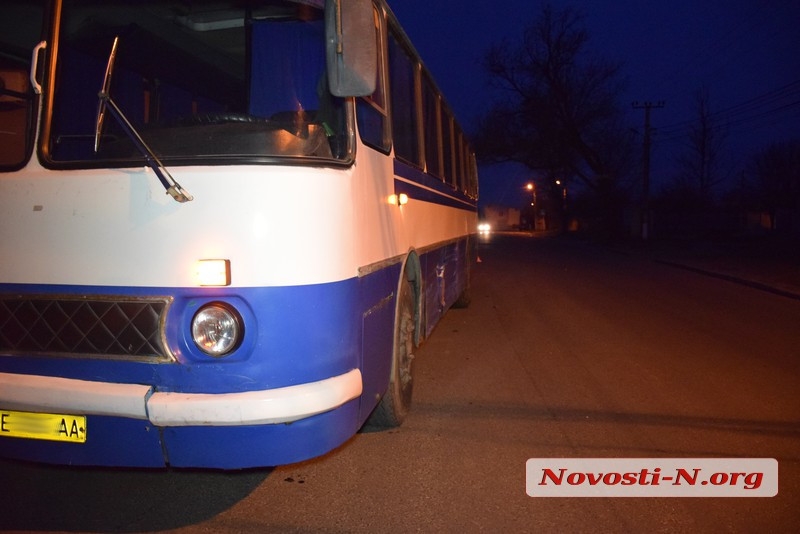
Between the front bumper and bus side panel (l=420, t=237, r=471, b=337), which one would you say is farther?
bus side panel (l=420, t=237, r=471, b=337)

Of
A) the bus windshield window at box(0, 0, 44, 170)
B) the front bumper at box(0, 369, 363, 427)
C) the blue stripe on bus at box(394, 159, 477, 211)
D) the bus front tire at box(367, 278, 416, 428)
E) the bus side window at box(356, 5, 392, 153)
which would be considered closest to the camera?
the front bumper at box(0, 369, 363, 427)

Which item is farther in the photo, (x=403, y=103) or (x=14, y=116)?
(x=403, y=103)

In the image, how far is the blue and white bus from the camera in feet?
10.1

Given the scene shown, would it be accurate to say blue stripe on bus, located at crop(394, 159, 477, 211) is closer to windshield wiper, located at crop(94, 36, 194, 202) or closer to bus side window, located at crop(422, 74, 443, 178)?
bus side window, located at crop(422, 74, 443, 178)

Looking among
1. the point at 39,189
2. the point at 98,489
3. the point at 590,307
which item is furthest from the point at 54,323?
the point at 590,307

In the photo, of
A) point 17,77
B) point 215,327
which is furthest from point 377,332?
point 17,77

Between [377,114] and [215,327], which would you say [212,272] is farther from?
[377,114]

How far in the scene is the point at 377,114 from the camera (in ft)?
13.7

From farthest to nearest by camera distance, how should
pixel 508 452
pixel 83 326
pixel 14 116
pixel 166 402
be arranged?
pixel 508 452, pixel 14 116, pixel 83 326, pixel 166 402

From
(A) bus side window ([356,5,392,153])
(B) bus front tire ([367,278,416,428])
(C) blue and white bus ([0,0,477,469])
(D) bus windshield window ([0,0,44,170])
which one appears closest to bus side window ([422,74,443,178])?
(B) bus front tire ([367,278,416,428])

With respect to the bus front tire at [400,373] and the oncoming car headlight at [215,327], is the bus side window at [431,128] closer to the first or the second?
the bus front tire at [400,373]

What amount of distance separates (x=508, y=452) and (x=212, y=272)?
2573 millimetres

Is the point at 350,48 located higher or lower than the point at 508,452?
higher

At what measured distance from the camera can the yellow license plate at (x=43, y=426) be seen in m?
3.17
